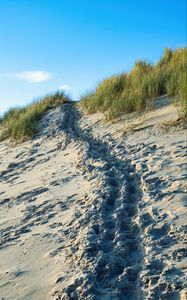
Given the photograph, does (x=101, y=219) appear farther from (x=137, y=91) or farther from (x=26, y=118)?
(x=26, y=118)

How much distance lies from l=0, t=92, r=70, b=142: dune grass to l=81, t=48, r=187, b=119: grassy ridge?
1.19 meters

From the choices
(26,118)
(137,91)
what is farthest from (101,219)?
(26,118)

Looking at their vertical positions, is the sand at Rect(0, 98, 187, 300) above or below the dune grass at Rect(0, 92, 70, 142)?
below

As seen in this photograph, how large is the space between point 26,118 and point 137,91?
291 centimetres

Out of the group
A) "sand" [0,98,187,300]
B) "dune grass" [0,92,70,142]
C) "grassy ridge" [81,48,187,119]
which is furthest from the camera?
"dune grass" [0,92,70,142]

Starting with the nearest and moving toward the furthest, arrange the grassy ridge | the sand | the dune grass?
the sand < the grassy ridge < the dune grass

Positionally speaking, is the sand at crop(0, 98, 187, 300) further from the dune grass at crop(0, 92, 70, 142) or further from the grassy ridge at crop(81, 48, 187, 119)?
the dune grass at crop(0, 92, 70, 142)

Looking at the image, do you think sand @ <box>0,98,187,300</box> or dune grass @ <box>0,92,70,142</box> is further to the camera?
dune grass @ <box>0,92,70,142</box>

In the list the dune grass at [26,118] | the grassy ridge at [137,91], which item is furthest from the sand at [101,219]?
the dune grass at [26,118]

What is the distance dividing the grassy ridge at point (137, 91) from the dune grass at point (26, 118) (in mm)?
1185

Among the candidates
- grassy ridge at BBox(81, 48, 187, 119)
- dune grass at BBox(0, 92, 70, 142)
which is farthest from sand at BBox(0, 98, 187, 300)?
dune grass at BBox(0, 92, 70, 142)

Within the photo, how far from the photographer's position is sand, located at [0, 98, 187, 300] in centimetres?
265

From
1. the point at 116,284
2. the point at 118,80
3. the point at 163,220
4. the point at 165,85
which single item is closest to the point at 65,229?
the point at 163,220

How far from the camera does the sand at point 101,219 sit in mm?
2654
